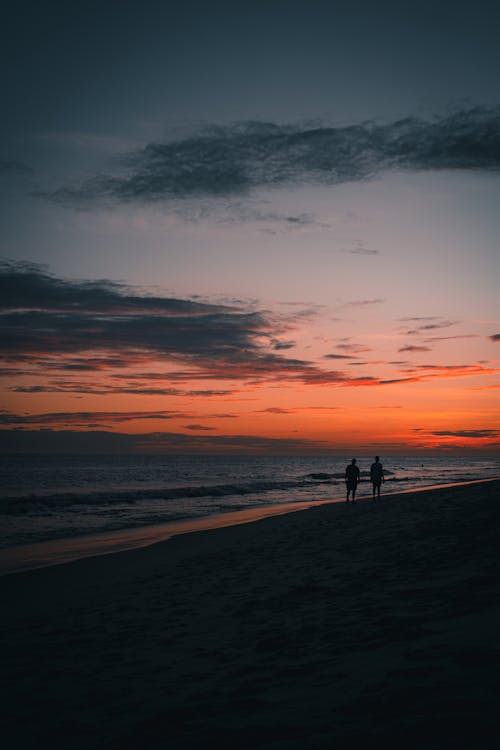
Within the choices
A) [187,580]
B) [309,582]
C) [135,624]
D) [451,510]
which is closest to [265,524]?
[451,510]

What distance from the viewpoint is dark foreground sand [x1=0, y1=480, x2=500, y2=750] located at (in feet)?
13.6

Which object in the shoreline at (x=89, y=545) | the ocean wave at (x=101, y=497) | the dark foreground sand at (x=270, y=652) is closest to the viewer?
the dark foreground sand at (x=270, y=652)

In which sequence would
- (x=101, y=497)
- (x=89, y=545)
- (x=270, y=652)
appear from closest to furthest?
(x=270, y=652) → (x=89, y=545) → (x=101, y=497)

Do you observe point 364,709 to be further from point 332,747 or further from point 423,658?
point 423,658

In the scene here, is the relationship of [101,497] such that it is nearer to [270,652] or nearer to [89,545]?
[89,545]

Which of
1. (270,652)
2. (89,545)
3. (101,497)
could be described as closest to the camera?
(270,652)

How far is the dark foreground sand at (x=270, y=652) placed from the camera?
4.16 m

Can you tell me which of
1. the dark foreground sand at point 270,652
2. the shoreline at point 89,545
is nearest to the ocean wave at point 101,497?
the shoreline at point 89,545

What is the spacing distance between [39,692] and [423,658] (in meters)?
4.14

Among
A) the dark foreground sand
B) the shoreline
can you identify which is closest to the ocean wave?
the shoreline

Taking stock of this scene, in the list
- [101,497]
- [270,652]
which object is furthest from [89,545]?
[101,497]

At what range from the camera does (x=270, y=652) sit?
606 centimetres

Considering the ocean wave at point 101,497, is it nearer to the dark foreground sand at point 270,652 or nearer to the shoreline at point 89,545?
the shoreline at point 89,545

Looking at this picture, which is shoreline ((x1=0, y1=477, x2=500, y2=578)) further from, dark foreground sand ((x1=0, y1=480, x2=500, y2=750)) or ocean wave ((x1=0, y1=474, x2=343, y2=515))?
ocean wave ((x1=0, y1=474, x2=343, y2=515))
